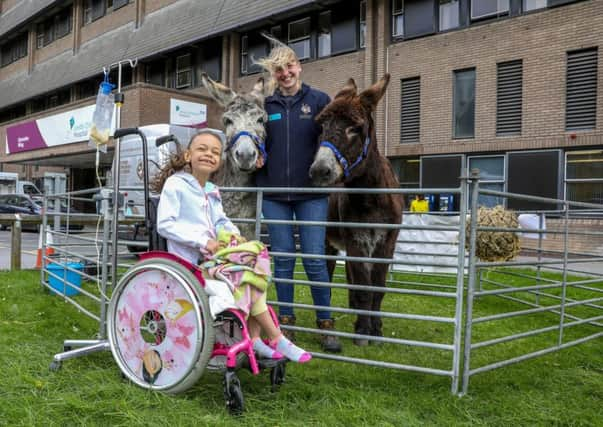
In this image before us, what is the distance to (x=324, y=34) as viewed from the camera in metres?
19.0

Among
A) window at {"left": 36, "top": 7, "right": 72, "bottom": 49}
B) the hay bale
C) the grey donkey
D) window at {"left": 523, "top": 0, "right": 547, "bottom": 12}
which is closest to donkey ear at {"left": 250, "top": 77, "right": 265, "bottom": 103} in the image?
the grey donkey

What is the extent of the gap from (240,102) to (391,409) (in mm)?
2865

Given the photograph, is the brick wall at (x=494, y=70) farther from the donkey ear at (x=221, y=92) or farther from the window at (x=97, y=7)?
the window at (x=97, y=7)

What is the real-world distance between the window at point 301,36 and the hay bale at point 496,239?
13.5 metres

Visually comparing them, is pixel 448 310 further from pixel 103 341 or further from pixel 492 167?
pixel 492 167

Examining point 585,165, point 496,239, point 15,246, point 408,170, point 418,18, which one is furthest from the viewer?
point 408,170

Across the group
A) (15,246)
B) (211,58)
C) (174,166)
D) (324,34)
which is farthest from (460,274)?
(211,58)

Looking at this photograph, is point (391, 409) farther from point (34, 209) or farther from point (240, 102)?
point (34, 209)

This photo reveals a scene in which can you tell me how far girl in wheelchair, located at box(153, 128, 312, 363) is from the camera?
315 cm

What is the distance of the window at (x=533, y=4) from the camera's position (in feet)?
46.5

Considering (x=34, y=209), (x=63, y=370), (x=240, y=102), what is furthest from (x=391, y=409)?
(x=34, y=209)

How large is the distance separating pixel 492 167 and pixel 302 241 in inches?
480

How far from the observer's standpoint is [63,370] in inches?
144

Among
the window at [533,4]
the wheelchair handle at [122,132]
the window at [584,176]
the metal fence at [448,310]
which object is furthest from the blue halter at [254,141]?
the window at [533,4]
